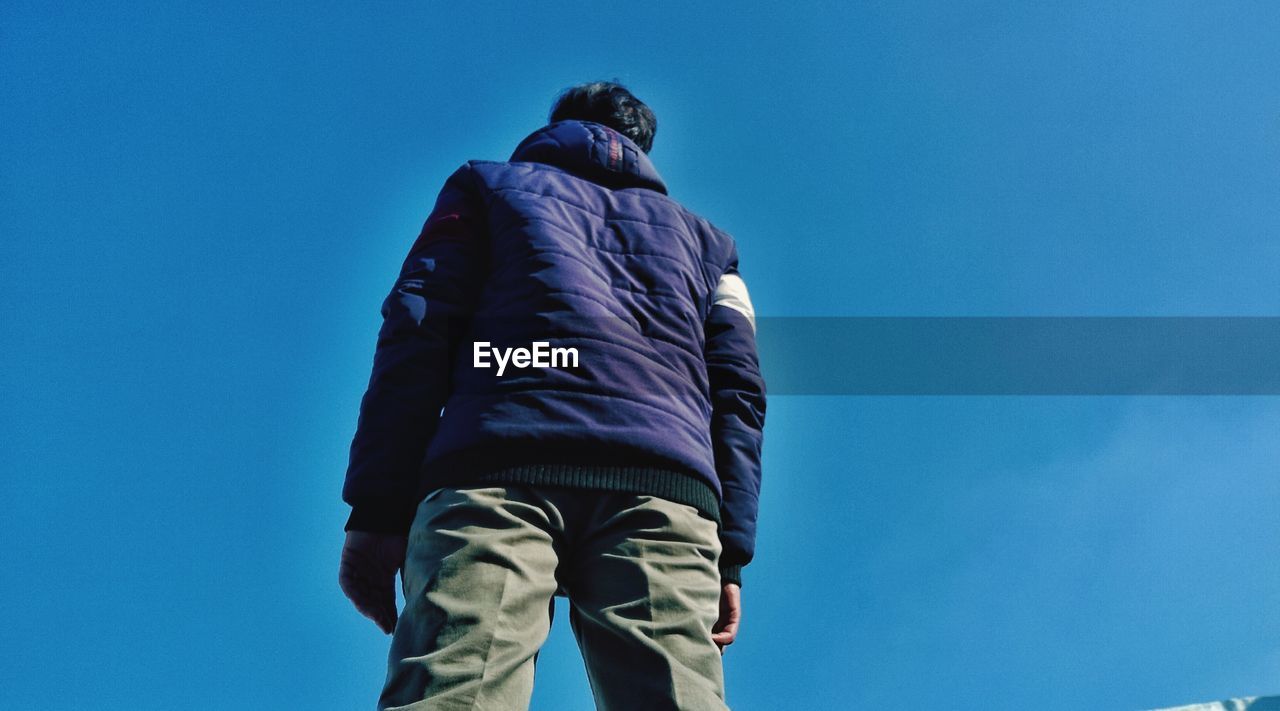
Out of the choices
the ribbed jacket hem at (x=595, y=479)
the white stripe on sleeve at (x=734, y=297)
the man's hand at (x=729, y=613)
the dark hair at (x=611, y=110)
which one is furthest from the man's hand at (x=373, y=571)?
the dark hair at (x=611, y=110)

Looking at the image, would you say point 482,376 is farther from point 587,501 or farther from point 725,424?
point 725,424

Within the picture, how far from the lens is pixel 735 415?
289 centimetres

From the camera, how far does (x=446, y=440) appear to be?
7.59 feet

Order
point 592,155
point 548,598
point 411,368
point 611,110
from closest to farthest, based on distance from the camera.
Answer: point 548,598 < point 411,368 < point 592,155 < point 611,110

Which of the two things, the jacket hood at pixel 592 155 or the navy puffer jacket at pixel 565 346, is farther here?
the jacket hood at pixel 592 155

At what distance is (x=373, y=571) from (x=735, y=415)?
112 cm

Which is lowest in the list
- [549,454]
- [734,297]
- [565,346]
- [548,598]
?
[548,598]

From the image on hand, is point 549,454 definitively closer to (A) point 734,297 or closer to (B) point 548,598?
(B) point 548,598

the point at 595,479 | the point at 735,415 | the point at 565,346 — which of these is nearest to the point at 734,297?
the point at 735,415

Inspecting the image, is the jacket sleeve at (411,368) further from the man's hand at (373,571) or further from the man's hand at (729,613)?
the man's hand at (729,613)

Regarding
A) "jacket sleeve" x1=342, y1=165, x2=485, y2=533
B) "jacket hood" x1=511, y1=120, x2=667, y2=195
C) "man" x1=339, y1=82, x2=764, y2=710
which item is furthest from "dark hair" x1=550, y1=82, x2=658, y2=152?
"jacket sleeve" x1=342, y1=165, x2=485, y2=533

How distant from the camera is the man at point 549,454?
2.06m

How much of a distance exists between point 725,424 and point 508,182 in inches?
37.3

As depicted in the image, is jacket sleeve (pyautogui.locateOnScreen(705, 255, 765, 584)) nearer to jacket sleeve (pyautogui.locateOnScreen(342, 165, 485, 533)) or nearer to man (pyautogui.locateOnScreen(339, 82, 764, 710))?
man (pyautogui.locateOnScreen(339, 82, 764, 710))
